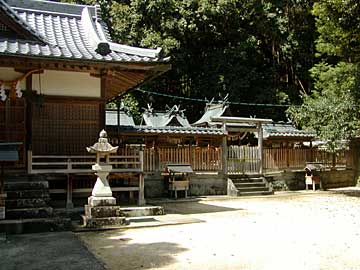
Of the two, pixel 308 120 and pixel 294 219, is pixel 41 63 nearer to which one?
pixel 294 219

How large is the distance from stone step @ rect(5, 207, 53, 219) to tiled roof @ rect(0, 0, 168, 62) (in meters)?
3.69

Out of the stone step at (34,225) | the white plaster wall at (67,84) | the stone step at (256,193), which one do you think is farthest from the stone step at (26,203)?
the stone step at (256,193)

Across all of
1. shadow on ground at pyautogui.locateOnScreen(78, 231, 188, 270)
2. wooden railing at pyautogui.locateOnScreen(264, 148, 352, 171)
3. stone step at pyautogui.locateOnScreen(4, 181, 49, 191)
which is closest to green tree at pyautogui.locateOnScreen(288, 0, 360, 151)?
wooden railing at pyautogui.locateOnScreen(264, 148, 352, 171)

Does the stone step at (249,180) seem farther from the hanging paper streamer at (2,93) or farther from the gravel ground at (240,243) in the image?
the hanging paper streamer at (2,93)

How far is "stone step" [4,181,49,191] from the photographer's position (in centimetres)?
1026

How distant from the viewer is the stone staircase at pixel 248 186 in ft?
64.3

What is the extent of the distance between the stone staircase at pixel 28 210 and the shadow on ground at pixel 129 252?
42.8 inches

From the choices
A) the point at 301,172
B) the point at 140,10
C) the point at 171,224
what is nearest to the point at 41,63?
the point at 171,224

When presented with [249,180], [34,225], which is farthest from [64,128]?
[249,180]

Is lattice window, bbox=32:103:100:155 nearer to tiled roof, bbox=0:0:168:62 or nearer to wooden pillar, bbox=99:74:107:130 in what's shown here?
wooden pillar, bbox=99:74:107:130

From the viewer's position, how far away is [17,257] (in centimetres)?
698

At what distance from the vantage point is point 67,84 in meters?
12.0

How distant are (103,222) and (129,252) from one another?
8.95 feet

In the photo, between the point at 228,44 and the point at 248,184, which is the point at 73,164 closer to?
the point at 248,184
